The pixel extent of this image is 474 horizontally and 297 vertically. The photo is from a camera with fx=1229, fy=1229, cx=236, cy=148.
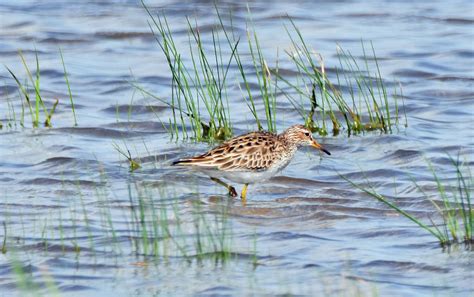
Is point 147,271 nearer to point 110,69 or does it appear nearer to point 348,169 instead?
point 348,169

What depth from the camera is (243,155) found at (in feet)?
34.3

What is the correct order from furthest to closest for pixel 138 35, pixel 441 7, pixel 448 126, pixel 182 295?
pixel 441 7
pixel 138 35
pixel 448 126
pixel 182 295

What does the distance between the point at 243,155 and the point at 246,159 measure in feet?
0.14

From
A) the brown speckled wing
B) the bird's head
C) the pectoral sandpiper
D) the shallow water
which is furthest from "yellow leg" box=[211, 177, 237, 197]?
the bird's head

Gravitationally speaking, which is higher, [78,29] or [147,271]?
[78,29]

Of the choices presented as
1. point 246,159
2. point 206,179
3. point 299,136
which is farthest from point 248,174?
point 206,179

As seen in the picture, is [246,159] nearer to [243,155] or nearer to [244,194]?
[243,155]

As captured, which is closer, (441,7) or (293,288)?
(293,288)

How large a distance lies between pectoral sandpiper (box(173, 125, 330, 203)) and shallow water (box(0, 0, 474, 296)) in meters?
0.22

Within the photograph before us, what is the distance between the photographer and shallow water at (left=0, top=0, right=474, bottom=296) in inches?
315

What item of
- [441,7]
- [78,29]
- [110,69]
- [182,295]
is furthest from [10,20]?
[182,295]

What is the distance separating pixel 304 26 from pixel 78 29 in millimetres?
3448

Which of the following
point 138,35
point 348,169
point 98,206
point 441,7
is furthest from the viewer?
point 441,7

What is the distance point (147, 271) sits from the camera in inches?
314
